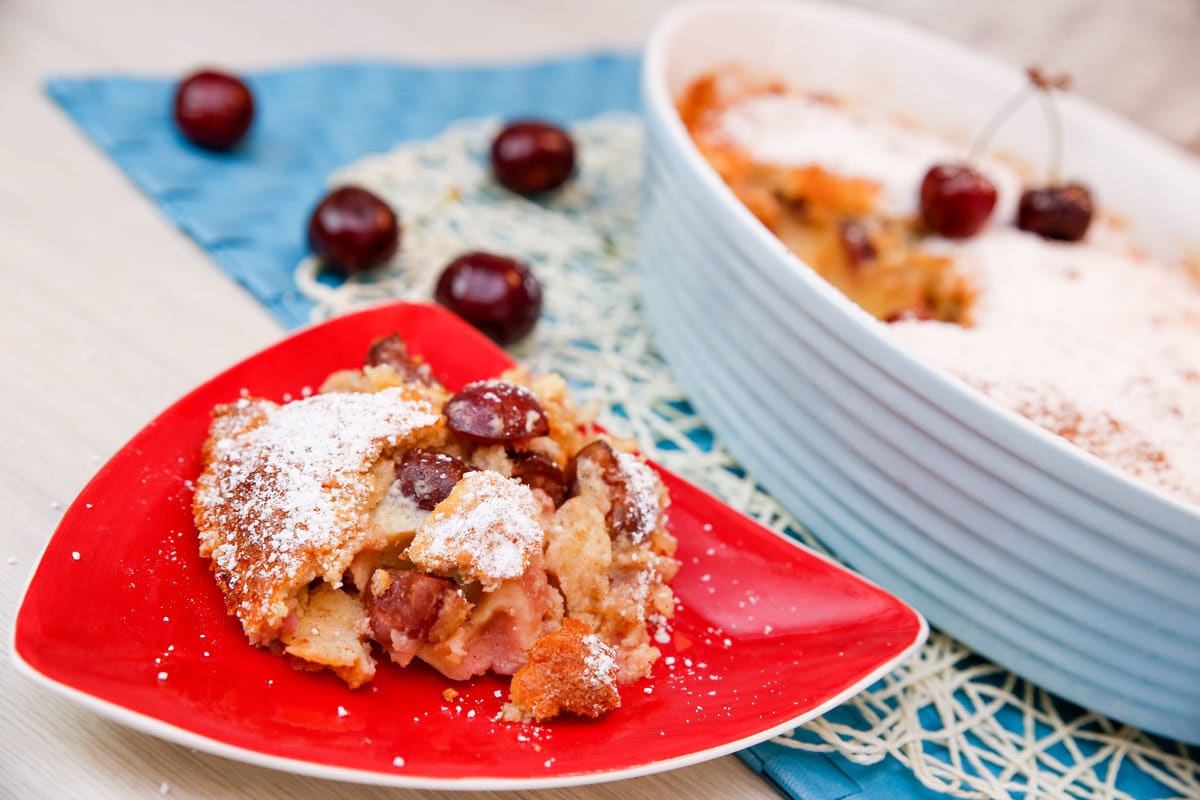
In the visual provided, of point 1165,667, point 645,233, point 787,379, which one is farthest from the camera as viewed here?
point 645,233

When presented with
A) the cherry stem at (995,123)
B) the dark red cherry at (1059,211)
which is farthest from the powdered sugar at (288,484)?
the cherry stem at (995,123)

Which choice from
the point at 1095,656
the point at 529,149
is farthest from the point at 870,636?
the point at 529,149

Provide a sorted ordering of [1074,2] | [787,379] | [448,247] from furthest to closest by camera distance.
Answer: [1074,2] → [448,247] → [787,379]

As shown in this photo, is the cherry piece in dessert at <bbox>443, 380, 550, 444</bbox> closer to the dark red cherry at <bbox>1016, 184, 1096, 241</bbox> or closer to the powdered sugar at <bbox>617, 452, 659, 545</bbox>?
the powdered sugar at <bbox>617, 452, 659, 545</bbox>

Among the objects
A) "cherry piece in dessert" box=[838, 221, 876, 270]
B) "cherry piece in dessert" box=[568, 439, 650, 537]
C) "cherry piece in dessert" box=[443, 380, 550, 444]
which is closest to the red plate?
"cherry piece in dessert" box=[568, 439, 650, 537]

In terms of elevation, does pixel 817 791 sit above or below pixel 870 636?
below

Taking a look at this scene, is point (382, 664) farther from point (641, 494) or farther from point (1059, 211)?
point (1059, 211)

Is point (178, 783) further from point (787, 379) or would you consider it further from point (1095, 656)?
point (1095, 656)

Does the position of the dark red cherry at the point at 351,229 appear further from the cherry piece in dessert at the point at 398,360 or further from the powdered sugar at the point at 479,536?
the powdered sugar at the point at 479,536
